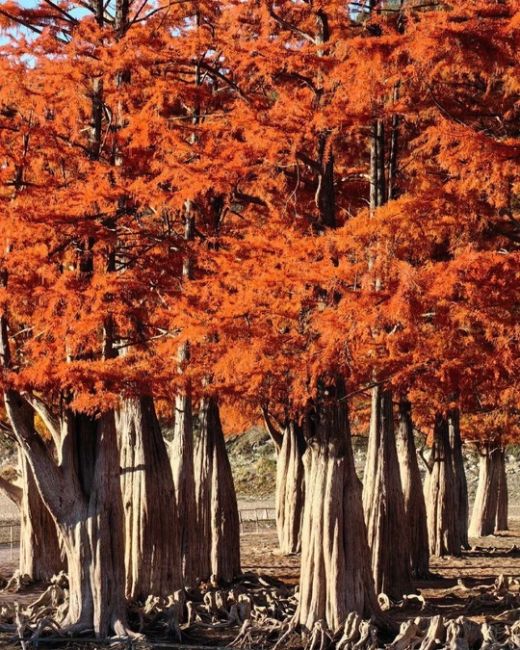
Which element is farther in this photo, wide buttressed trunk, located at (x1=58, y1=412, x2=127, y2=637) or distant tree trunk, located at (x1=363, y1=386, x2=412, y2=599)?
distant tree trunk, located at (x1=363, y1=386, x2=412, y2=599)

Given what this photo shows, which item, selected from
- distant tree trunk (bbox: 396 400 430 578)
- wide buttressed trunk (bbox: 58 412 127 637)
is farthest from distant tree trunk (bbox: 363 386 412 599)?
wide buttressed trunk (bbox: 58 412 127 637)

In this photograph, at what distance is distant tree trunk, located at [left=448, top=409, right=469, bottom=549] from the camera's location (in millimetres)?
28406

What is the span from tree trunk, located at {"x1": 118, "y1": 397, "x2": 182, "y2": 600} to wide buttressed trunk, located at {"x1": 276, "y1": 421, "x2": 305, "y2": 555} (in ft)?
29.5

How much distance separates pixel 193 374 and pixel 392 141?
25.1 feet

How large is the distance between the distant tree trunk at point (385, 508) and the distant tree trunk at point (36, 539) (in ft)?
21.8

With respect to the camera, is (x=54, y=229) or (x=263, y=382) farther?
(x=263, y=382)

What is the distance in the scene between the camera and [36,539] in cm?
2053

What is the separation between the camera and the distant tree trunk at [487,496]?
1358 inches

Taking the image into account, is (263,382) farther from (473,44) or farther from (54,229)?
(473,44)

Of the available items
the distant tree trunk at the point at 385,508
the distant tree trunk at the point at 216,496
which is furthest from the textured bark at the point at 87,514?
the distant tree trunk at the point at 385,508

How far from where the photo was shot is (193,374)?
16.4 metres

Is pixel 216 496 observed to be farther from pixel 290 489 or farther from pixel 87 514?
pixel 290 489

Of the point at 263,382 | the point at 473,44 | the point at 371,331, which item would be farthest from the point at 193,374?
the point at 473,44

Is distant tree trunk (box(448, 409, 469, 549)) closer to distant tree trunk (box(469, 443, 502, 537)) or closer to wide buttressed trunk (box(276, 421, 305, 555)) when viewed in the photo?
wide buttressed trunk (box(276, 421, 305, 555))
